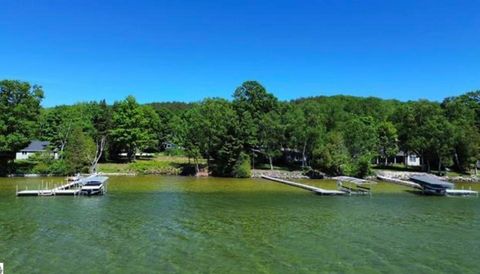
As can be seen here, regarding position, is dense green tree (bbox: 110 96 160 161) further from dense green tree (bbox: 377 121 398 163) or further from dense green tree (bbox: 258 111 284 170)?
dense green tree (bbox: 377 121 398 163)

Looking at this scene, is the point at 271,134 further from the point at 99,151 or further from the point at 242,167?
the point at 99,151

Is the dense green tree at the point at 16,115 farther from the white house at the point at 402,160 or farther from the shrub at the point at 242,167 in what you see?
the white house at the point at 402,160

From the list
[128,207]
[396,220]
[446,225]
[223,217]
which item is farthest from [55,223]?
[446,225]

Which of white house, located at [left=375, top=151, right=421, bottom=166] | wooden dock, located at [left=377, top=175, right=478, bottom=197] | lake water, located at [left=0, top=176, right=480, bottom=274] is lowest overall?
lake water, located at [left=0, top=176, right=480, bottom=274]

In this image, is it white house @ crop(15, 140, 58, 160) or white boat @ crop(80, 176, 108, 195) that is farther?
white house @ crop(15, 140, 58, 160)

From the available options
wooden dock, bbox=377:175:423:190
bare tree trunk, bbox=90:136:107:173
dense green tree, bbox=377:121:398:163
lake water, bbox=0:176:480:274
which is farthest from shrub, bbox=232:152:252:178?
dense green tree, bbox=377:121:398:163

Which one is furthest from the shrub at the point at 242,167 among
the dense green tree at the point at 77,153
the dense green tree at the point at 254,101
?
the dense green tree at the point at 77,153

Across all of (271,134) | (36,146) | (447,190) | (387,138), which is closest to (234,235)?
(447,190)
